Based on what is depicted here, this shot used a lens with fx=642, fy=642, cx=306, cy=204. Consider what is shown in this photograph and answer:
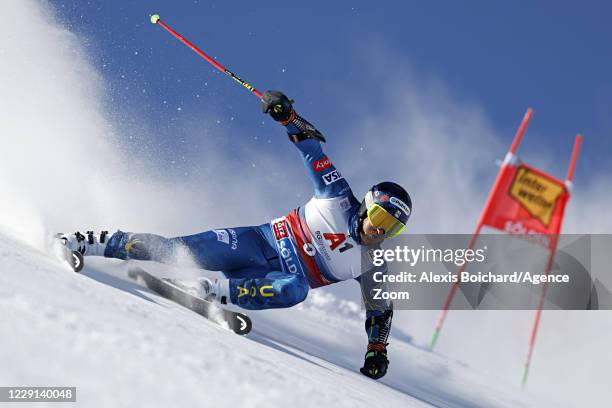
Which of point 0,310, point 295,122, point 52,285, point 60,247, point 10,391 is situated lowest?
point 10,391

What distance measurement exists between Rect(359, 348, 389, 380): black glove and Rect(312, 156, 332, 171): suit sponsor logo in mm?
1528

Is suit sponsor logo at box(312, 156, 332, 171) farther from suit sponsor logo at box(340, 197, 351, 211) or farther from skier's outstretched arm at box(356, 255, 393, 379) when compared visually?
skier's outstretched arm at box(356, 255, 393, 379)

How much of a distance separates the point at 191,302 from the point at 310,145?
1.64m

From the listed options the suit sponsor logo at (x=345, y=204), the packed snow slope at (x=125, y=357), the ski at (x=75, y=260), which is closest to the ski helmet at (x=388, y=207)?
the suit sponsor logo at (x=345, y=204)

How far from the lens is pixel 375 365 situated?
4.89 meters

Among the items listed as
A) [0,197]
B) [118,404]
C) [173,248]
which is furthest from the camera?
[0,197]

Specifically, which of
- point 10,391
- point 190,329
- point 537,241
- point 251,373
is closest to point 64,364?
point 10,391

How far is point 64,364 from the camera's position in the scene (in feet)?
6.09

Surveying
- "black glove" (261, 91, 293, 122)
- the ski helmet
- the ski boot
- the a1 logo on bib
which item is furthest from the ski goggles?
the ski boot

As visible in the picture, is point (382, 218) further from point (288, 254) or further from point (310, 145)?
point (288, 254)

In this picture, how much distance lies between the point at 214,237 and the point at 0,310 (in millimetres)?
3265

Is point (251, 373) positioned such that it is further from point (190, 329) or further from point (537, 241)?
point (537, 241)

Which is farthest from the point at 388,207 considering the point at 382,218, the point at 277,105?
the point at 277,105

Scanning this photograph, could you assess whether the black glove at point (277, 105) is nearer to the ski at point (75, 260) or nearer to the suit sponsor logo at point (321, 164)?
the suit sponsor logo at point (321, 164)
